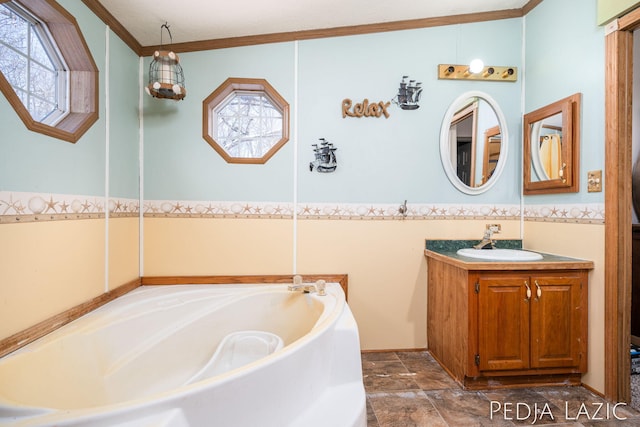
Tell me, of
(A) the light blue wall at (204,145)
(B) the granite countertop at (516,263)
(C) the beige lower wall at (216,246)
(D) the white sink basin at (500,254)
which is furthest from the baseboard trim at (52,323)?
(D) the white sink basin at (500,254)

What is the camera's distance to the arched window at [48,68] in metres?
1.46

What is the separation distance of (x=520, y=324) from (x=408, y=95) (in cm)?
175

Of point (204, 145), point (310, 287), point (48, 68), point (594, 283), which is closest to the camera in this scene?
point (48, 68)

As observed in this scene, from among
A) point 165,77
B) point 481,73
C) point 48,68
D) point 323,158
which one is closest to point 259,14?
point 165,77

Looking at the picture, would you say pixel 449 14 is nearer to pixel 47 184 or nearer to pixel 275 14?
pixel 275 14

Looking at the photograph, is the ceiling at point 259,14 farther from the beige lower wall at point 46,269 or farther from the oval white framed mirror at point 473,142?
the beige lower wall at point 46,269

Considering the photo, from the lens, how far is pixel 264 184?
241 centimetres

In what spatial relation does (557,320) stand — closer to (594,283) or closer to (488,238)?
(594,283)

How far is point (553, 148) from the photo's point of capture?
2256 mm

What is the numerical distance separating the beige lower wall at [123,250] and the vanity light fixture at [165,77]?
0.87 meters

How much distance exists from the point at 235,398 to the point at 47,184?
1.30 m

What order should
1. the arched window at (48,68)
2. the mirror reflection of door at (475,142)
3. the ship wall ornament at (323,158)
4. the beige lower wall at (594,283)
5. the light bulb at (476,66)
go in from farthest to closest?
the mirror reflection of door at (475,142) → the ship wall ornament at (323,158) → the light bulb at (476,66) → the beige lower wall at (594,283) → the arched window at (48,68)

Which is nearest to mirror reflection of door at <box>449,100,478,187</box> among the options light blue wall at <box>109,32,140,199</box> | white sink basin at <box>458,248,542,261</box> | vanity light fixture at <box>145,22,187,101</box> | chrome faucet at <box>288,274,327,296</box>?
white sink basin at <box>458,248,542,261</box>

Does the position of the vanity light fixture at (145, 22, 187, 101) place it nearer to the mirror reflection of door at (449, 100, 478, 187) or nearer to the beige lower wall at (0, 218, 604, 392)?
the beige lower wall at (0, 218, 604, 392)
